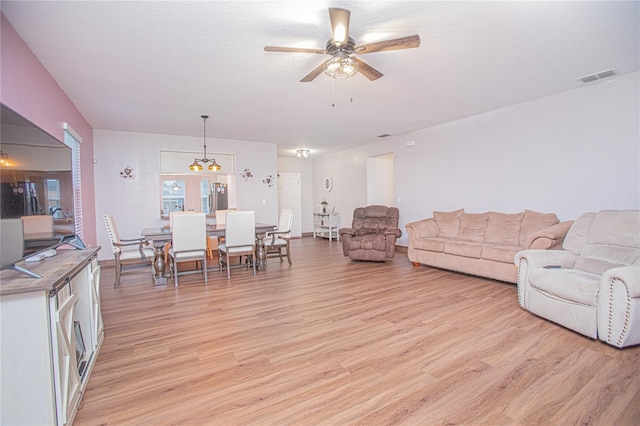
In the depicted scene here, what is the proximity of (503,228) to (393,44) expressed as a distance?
139 inches

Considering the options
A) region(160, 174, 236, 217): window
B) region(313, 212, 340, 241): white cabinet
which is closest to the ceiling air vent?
region(313, 212, 340, 241): white cabinet

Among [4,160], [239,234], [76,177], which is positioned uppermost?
[76,177]

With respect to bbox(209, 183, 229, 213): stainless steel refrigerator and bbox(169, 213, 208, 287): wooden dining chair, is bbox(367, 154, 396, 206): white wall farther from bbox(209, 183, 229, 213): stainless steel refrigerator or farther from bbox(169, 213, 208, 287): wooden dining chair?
bbox(169, 213, 208, 287): wooden dining chair

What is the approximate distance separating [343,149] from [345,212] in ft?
5.77

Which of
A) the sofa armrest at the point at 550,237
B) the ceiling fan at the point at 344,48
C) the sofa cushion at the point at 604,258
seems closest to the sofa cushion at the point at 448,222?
the sofa armrest at the point at 550,237

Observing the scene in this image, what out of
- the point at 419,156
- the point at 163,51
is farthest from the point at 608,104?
the point at 163,51

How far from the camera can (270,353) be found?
2400mm

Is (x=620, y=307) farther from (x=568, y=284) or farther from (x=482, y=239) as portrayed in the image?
(x=482, y=239)

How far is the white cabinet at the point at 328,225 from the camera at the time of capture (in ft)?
29.0

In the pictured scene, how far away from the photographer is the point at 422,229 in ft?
Answer: 17.7

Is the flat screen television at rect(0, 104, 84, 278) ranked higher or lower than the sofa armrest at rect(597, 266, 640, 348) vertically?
higher

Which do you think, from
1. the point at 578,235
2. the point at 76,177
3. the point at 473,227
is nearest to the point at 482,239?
the point at 473,227

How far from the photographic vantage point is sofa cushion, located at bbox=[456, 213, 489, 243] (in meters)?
4.95

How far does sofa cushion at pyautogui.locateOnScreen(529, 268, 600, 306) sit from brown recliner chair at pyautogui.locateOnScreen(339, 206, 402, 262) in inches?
104
